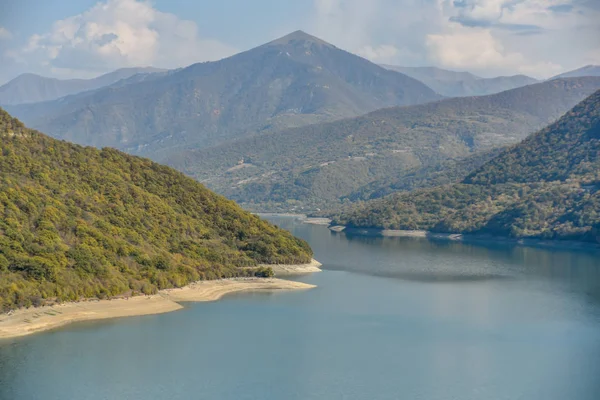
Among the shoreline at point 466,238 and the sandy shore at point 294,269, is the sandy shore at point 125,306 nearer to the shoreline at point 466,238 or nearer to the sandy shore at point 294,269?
the sandy shore at point 294,269

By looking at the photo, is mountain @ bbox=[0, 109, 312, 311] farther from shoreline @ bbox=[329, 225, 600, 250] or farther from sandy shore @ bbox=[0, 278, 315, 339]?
shoreline @ bbox=[329, 225, 600, 250]

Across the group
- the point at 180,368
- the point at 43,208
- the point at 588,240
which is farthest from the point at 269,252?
the point at 588,240

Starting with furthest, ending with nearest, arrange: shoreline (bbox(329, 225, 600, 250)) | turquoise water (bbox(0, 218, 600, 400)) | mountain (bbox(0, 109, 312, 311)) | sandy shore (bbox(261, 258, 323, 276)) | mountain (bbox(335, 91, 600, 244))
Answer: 1. mountain (bbox(335, 91, 600, 244))
2. shoreline (bbox(329, 225, 600, 250))
3. sandy shore (bbox(261, 258, 323, 276))
4. mountain (bbox(0, 109, 312, 311))
5. turquoise water (bbox(0, 218, 600, 400))

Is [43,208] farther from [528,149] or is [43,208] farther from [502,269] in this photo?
[528,149]

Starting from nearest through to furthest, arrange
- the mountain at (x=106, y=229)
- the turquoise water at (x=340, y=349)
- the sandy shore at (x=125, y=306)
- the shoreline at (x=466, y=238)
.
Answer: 1. the turquoise water at (x=340, y=349)
2. the sandy shore at (x=125, y=306)
3. the mountain at (x=106, y=229)
4. the shoreline at (x=466, y=238)

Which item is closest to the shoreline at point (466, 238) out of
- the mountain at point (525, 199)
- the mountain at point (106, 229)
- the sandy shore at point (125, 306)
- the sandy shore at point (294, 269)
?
the mountain at point (525, 199)

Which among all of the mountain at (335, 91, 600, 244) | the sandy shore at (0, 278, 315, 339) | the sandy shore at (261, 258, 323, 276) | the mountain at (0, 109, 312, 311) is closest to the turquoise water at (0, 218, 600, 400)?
the sandy shore at (0, 278, 315, 339)
